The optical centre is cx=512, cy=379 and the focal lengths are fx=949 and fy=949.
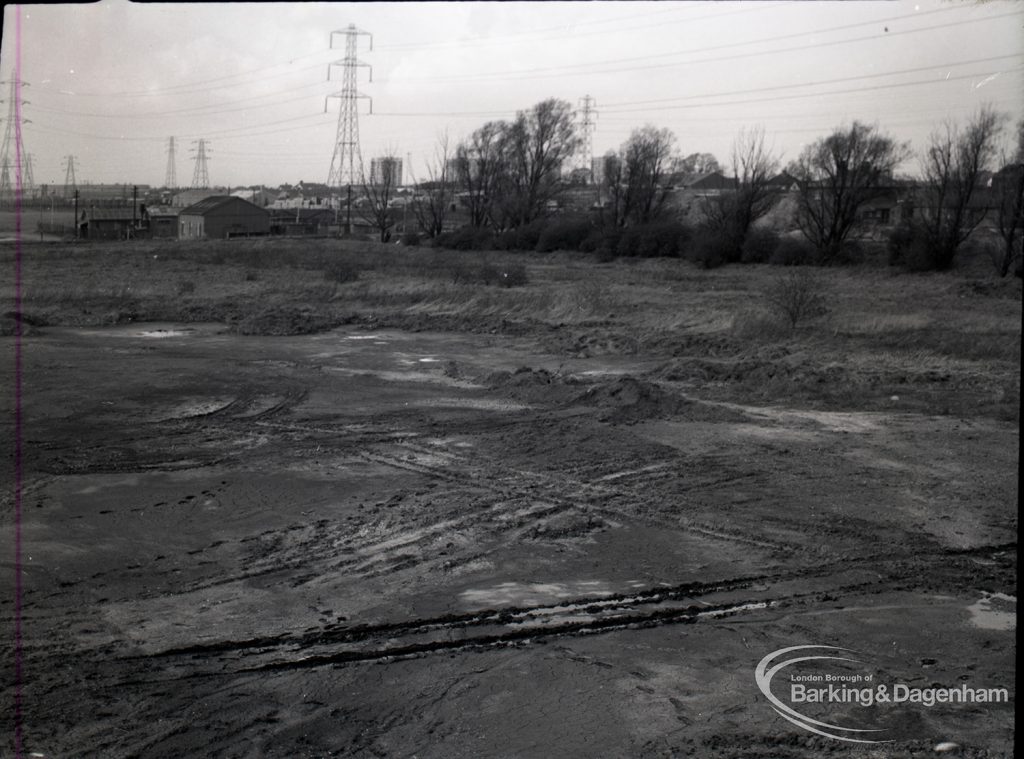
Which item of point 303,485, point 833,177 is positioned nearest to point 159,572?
point 303,485

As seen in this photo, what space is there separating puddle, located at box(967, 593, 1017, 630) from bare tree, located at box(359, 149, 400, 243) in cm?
5031

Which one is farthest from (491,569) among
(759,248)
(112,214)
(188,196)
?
(188,196)

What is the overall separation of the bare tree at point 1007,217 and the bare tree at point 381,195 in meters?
35.3

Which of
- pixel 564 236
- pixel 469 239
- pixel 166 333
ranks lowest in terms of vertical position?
pixel 166 333

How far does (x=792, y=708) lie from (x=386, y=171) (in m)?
56.2

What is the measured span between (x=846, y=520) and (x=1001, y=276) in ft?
73.0

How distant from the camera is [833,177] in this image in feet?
125

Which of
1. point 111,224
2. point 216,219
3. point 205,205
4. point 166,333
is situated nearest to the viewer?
point 166,333

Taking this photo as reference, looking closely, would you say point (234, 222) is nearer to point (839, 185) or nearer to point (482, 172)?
point (482, 172)

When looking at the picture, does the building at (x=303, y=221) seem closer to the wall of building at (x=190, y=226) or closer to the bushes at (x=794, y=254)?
the wall of building at (x=190, y=226)

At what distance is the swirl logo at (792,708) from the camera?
556cm

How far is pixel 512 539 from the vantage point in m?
8.95

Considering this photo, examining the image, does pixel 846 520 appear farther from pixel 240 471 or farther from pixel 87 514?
pixel 87 514

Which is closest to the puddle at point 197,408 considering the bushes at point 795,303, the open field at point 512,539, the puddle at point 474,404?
the open field at point 512,539
